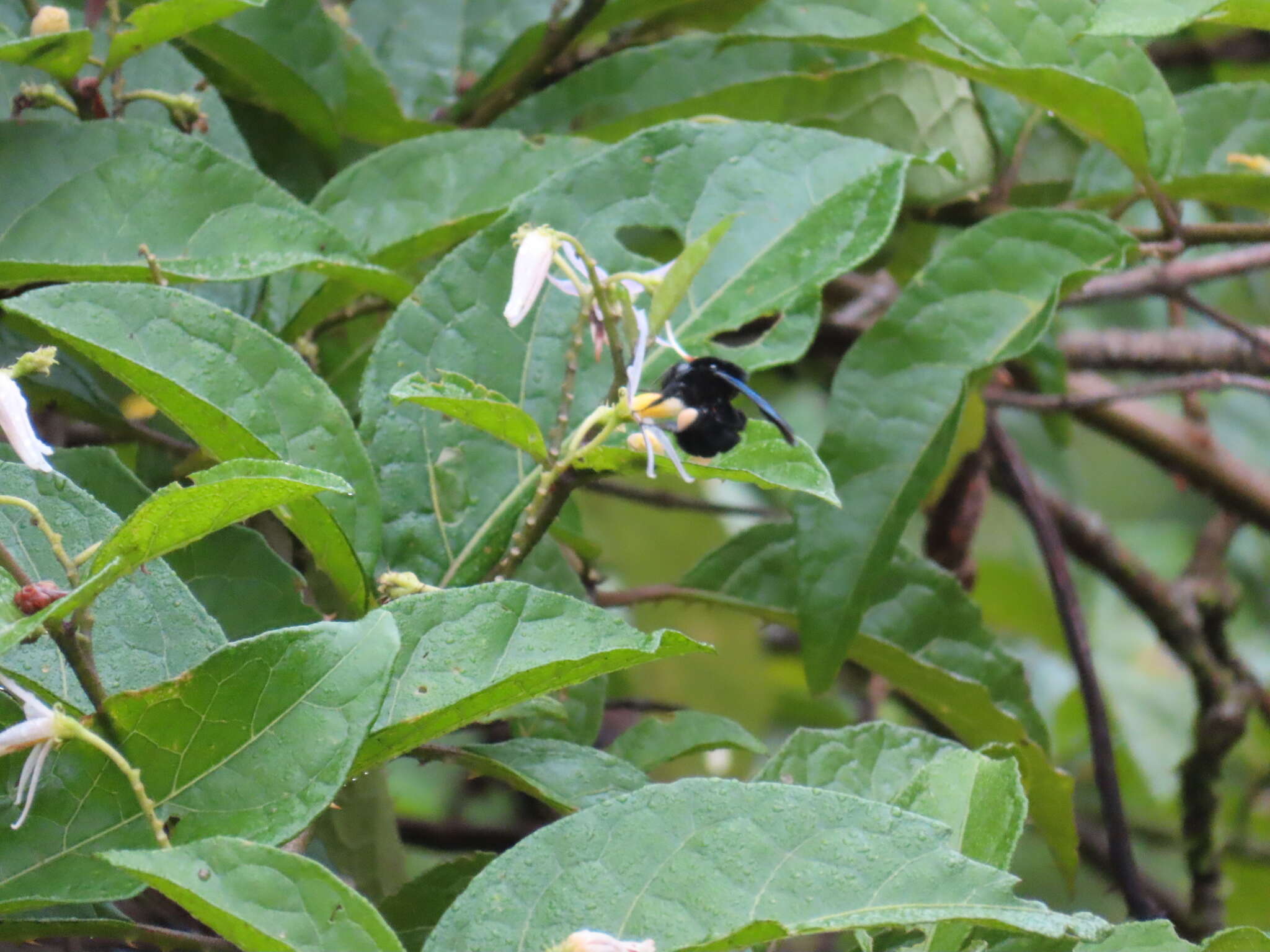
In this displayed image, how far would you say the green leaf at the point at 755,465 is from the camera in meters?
0.60

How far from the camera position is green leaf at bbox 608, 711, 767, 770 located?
791mm

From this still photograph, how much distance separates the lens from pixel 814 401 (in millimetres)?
2271

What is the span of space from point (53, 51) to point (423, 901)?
54cm

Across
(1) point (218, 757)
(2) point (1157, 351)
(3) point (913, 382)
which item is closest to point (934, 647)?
(3) point (913, 382)

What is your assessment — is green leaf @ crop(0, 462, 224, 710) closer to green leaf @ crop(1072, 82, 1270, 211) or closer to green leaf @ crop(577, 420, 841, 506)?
green leaf @ crop(577, 420, 841, 506)

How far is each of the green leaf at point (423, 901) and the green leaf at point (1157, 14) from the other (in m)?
0.56

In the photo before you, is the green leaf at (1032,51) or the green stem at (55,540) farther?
the green leaf at (1032,51)

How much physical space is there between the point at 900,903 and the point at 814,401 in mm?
1842

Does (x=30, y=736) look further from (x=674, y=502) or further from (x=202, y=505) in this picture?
(x=674, y=502)

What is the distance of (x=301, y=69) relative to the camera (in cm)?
94

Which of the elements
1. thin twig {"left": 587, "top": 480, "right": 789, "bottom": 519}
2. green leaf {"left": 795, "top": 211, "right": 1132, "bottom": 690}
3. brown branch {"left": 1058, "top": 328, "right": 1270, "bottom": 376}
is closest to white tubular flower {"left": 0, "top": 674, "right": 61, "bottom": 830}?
green leaf {"left": 795, "top": 211, "right": 1132, "bottom": 690}

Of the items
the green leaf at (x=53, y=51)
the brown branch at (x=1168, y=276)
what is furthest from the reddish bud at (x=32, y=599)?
the brown branch at (x=1168, y=276)

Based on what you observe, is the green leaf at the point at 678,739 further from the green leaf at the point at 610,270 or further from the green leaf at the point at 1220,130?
the green leaf at the point at 1220,130

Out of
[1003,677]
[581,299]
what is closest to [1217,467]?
[1003,677]
